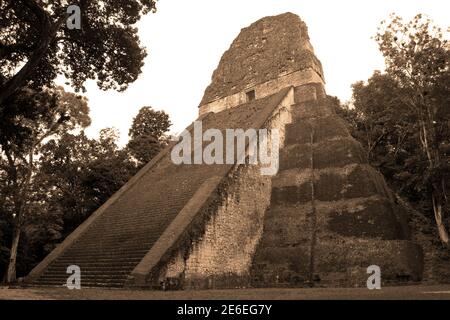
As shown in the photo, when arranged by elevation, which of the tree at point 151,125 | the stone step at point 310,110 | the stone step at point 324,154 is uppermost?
the tree at point 151,125

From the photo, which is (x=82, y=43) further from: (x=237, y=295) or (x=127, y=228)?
(x=237, y=295)

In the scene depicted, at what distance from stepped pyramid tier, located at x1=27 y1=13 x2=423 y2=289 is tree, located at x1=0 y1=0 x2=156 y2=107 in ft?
14.0

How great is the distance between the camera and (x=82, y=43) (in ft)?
32.5

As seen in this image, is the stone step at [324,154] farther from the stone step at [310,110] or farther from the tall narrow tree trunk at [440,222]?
the stone step at [310,110]

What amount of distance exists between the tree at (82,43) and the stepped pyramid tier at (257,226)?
14.0 ft

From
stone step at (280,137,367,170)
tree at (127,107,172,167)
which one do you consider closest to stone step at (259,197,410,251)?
stone step at (280,137,367,170)

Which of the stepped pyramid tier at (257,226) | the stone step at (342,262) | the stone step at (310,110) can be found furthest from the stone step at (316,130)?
the stone step at (342,262)

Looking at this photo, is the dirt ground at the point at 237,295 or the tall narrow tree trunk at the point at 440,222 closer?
the dirt ground at the point at 237,295

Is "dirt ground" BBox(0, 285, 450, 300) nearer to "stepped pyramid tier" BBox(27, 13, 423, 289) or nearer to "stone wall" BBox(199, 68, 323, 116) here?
"stepped pyramid tier" BBox(27, 13, 423, 289)

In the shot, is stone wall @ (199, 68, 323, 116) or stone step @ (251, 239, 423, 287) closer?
stone step @ (251, 239, 423, 287)

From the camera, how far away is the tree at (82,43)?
358 inches

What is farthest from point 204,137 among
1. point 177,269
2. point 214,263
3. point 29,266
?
point 29,266

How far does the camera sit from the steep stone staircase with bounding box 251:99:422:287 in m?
10.4

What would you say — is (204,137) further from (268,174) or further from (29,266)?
(29,266)
